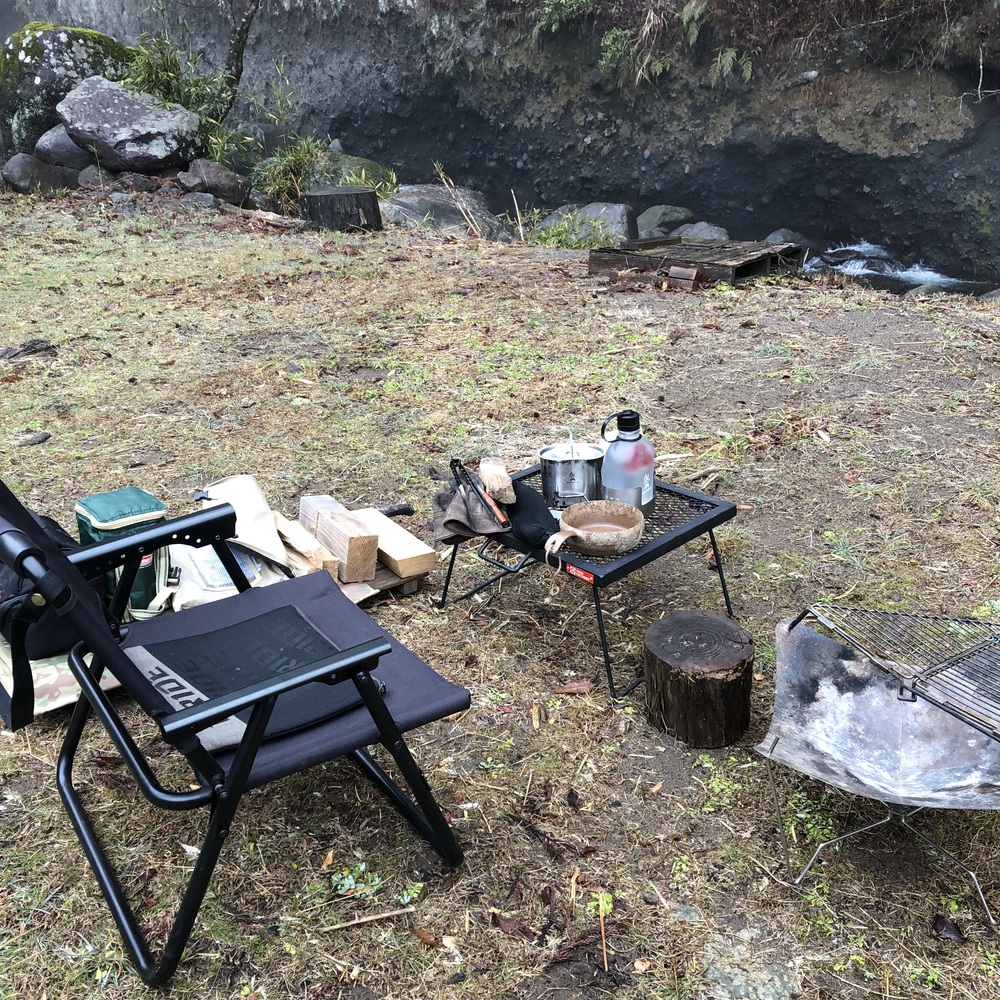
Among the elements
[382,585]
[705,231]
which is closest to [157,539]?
[382,585]

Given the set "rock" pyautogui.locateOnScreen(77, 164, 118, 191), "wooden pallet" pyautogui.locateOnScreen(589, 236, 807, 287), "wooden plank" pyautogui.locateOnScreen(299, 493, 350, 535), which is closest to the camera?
"wooden plank" pyautogui.locateOnScreen(299, 493, 350, 535)

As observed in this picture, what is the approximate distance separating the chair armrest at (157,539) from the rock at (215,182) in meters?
9.95

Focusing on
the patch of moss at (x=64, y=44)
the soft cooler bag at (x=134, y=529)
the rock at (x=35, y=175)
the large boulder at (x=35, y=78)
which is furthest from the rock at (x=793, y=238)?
the soft cooler bag at (x=134, y=529)

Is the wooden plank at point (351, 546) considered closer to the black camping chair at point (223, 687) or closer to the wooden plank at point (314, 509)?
the wooden plank at point (314, 509)

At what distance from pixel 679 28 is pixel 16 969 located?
16.1 meters

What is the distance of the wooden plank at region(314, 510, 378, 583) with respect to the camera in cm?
328

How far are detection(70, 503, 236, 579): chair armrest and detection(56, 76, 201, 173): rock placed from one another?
10.6 m

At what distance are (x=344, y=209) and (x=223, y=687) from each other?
879 cm

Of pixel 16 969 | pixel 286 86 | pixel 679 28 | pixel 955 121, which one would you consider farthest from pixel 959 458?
pixel 286 86

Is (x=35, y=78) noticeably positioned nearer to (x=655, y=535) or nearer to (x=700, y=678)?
(x=655, y=535)

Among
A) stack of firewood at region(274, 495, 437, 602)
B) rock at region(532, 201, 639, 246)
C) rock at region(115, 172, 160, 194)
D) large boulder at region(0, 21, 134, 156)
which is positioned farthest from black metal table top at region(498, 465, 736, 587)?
large boulder at region(0, 21, 134, 156)

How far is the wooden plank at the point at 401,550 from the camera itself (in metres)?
3.35

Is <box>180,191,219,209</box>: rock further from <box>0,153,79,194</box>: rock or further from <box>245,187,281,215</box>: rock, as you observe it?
<box>0,153,79,194</box>: rock

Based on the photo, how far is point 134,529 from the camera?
2.92m
